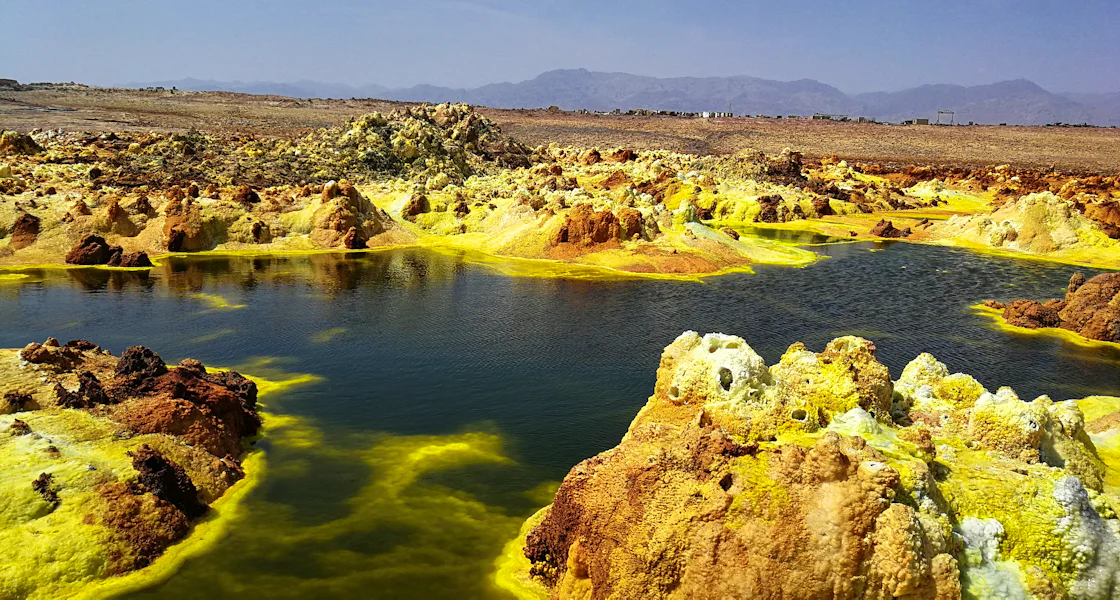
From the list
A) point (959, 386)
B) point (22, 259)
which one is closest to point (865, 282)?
point (959, 386)

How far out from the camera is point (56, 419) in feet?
53.7

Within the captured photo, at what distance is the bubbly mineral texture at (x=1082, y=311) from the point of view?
→ 3041cm

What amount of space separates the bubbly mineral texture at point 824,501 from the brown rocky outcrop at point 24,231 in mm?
38244

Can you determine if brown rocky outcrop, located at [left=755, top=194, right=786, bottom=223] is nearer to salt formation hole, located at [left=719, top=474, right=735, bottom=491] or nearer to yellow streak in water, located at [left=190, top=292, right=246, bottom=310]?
yellow streak in water, located at [left=190, top=292, right=246, bottom=310]

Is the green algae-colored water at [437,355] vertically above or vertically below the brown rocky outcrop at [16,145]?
below

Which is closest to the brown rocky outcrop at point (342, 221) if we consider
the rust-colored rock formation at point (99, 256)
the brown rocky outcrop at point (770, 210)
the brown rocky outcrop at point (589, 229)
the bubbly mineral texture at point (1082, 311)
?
the rust-colored rock formation at point (99, 256)

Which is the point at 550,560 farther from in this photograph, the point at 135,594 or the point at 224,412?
the point at 224,412

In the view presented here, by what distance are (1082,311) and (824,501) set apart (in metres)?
27.6

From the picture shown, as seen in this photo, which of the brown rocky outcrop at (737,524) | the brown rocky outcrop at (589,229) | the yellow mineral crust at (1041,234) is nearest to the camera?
the brown rocky outcrop at (737,524)

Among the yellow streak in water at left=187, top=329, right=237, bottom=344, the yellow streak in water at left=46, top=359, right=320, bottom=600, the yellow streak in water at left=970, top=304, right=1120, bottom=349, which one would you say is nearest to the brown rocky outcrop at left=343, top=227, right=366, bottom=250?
the yellow streak in water at left=187, top=329, right=237, bottom=344

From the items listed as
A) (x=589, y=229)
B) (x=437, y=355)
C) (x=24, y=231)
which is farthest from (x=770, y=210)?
(x=24, y=231)

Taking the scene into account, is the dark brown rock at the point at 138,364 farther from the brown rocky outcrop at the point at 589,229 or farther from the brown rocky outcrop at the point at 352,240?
the brown rocky outcrop at the point at 589,229

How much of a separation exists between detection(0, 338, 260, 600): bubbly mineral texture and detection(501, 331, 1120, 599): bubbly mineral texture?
6828 mm

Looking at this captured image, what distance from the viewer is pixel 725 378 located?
1412cm
